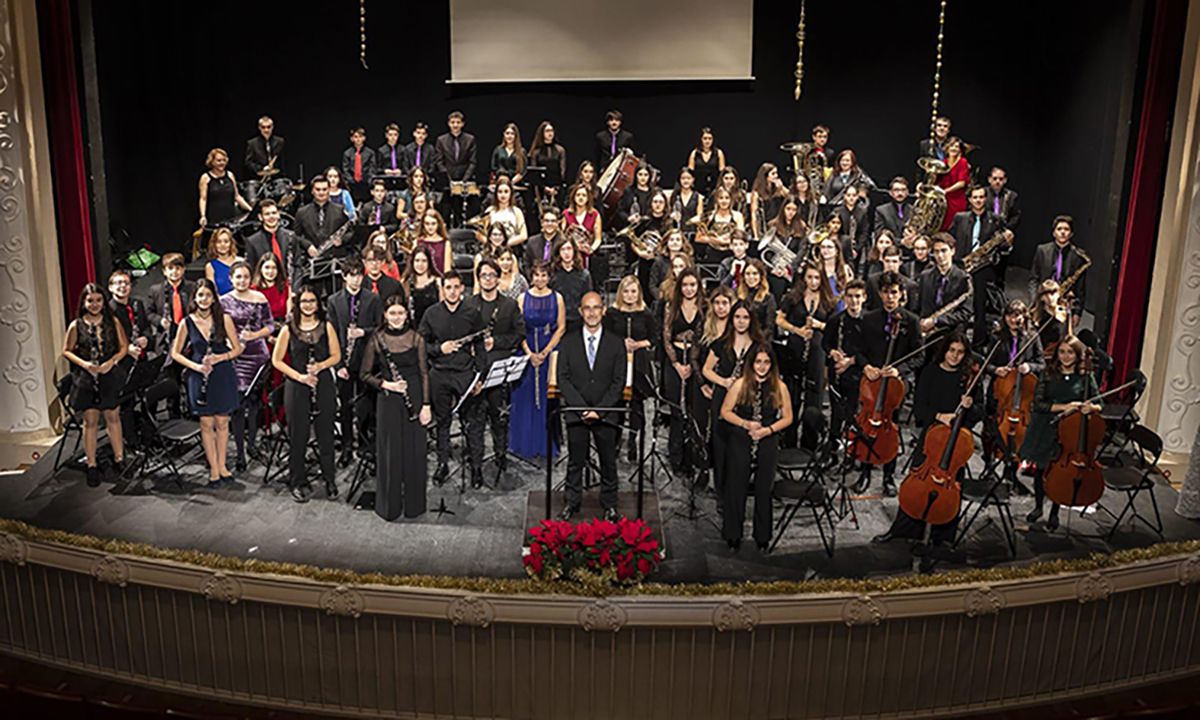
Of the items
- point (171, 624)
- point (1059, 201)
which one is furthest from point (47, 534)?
point (1059, 201)

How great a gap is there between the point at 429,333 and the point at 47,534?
2475 mm

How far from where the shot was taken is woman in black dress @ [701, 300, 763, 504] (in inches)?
280

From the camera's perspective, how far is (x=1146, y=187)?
8.32 m

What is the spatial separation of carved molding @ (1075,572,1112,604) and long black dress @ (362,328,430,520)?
3.75 m

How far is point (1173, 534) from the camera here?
748cm

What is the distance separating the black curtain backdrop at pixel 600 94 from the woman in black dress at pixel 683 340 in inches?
253

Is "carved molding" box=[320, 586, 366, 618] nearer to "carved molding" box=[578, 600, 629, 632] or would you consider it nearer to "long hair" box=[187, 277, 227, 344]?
"carved molding" box=[578, 600, 629, 632]

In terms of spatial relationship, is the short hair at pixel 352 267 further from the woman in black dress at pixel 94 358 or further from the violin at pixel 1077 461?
the violin at pixel 1077 461

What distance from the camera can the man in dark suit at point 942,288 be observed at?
8.68 metres

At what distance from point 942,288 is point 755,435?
2633 millimetres

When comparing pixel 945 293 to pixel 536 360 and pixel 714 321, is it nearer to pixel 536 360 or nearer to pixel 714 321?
pixel 714 321

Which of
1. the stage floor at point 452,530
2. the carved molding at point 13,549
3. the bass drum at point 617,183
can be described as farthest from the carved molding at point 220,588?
the bass drum at point 617,183

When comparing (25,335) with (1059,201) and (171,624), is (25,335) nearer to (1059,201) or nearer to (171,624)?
(171,624)

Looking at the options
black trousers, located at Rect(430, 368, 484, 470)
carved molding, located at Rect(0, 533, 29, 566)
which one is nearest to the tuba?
black trousers, located at Rect(430, 368, 484, 470)
